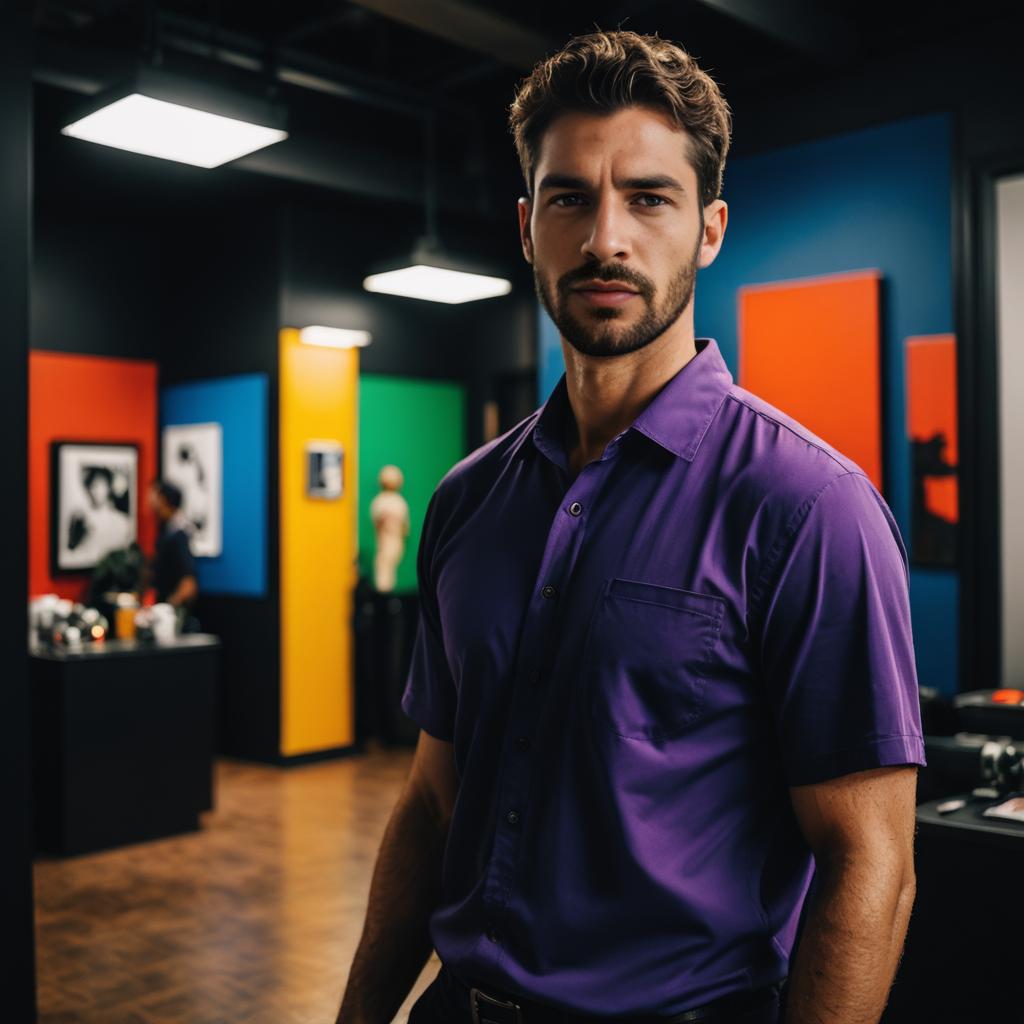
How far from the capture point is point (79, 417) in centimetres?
748

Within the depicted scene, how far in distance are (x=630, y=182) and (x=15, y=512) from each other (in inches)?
97.3

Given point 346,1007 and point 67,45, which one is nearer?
point 346,1007

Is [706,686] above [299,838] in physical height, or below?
above

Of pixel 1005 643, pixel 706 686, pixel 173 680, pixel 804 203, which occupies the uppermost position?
pixel 804 203

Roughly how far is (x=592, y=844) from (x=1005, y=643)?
3.22m

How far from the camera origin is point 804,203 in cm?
448

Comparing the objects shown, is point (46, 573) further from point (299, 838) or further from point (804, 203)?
point (804, 203)

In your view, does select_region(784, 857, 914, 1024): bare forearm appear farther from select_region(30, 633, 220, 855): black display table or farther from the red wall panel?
the red wall panel

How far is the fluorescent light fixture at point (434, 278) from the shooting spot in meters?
6.12

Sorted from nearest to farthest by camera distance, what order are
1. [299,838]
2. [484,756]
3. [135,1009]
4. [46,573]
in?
[484,756], [135,1009], [299,838], [46,573]

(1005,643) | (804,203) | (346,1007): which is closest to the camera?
(346,1007)

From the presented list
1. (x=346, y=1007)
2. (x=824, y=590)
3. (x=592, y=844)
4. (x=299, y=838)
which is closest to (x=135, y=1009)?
(x=299, y=838)

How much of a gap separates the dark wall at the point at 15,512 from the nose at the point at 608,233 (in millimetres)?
2423

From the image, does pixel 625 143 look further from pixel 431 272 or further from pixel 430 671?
pixel 431 272
